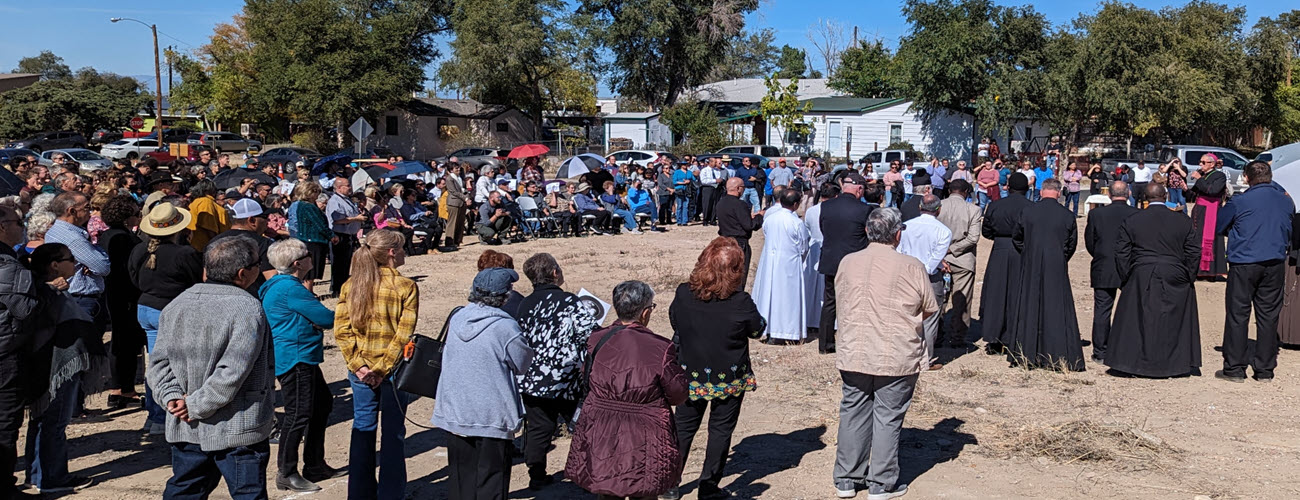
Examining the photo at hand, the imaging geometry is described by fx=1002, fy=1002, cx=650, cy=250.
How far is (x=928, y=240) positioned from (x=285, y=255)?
5348 mm

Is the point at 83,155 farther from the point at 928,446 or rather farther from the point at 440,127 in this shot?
the point at 928,446

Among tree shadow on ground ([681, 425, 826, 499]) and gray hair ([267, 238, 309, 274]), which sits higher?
gray hair ([267, 238, 309, 274])

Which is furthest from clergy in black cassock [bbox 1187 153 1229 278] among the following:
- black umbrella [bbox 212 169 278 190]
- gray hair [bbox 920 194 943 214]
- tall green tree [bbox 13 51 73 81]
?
tall green tree [bbox 13 51 73 81]

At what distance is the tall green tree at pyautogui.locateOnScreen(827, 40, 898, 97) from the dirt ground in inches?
1968

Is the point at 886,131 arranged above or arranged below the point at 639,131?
below

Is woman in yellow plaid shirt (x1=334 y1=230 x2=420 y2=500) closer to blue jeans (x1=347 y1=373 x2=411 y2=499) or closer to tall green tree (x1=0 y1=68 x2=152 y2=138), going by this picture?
blue jeans (x1=347 y1=373 x2=411 y2=499)

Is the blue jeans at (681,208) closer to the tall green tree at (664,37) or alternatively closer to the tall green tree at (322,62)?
the tall green tree at (322,62)

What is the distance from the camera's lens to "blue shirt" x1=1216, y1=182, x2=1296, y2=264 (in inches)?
317

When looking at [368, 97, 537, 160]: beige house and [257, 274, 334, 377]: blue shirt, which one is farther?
[368, 97, 537, 160]: beige house

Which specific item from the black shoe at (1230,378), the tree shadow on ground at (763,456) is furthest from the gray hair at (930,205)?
the black shoe at (1230,378)

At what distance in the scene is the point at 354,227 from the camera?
12.2 metres

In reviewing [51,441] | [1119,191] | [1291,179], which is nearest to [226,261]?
[51,441]

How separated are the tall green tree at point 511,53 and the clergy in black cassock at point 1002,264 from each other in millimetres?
42038

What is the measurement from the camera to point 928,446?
22.2 feet
